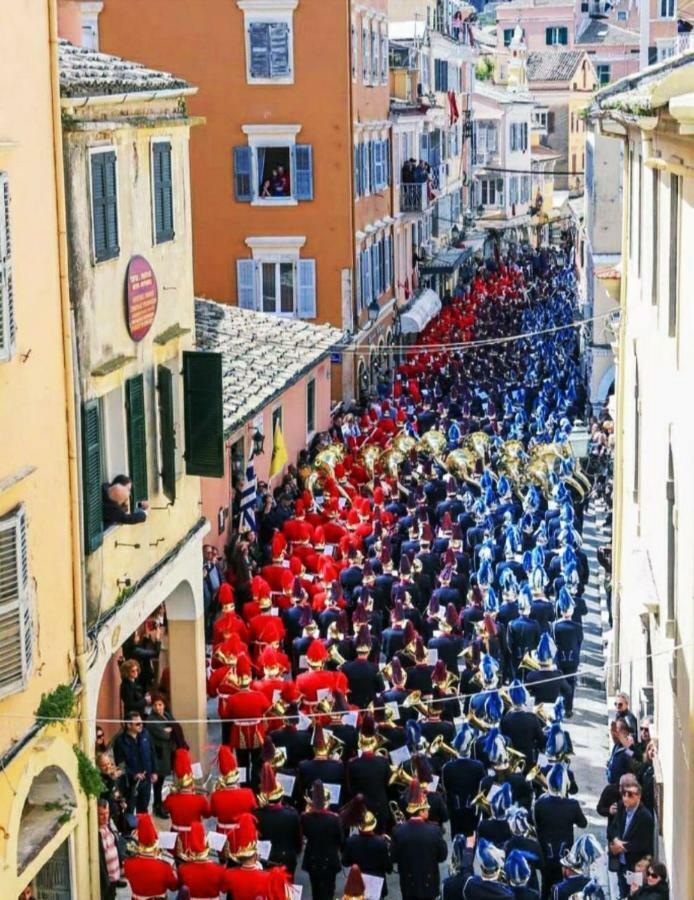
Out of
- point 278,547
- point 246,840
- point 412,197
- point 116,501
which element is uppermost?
point 412,197

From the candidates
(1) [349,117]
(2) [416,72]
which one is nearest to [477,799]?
(1) [349,117]

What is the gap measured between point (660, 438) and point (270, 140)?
22435mm

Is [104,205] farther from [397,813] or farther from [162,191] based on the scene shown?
[397,813]

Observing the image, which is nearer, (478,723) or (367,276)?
(478,723)

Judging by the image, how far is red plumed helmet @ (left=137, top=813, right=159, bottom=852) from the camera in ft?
45.2

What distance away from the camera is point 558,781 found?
48.5ft

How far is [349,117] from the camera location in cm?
3709

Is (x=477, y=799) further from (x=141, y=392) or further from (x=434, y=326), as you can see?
(x=434, y=326)

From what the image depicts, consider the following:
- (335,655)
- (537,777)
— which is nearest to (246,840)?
(537,777)

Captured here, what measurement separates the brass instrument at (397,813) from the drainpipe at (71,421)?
2556mm

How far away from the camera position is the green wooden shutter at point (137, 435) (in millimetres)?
16109

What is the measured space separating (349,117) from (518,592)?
18.4 metres

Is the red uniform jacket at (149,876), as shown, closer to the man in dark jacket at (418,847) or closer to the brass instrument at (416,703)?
the man in dark jacket at (418,847)

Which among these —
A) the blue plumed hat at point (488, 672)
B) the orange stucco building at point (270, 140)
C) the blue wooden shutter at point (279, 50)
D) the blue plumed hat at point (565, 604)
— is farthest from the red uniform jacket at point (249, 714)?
the blue wooden shutter at point (279, 50)
